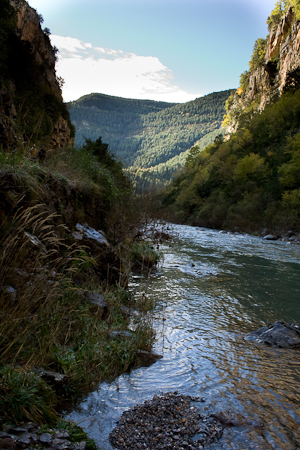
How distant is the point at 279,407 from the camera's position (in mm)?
3160

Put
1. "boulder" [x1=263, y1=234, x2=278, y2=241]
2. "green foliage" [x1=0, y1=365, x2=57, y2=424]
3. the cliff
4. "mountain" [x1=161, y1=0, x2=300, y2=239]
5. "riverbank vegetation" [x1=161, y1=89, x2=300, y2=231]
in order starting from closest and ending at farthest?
"green foliage" [x1=0, y1=365, x2=57, y2=424]
the cliff
"boulder" [x1=263, y1=234, x2=278, y2=241]
"riverbank vegetation" [x1=161, y1=89, x2=300, y2=231]
"mountain" [x1=161, y1=0, x2=300, y2=239]

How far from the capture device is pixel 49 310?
10.9ft

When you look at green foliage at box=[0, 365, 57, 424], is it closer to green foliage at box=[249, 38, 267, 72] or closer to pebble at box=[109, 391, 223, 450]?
pebble at box=[109, 391, 223, 450]

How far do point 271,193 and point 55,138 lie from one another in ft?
77.8

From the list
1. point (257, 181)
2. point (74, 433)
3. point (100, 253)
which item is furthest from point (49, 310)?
point (257, 181)

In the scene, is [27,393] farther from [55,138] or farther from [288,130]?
[288,130]

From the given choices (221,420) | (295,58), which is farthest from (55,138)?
(295,58)

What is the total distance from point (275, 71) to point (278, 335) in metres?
67.2

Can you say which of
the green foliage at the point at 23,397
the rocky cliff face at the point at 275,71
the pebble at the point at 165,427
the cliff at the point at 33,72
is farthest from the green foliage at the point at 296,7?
the green foliage at the point at 23,397

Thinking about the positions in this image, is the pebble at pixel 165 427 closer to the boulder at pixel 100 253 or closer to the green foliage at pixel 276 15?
the boulder at pixel 100 253

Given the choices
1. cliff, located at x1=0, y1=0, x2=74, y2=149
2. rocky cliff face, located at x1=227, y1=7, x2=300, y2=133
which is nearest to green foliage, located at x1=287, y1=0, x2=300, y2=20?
rocky cliff face, located at x1=227, y1=7, x2=300, y2=133

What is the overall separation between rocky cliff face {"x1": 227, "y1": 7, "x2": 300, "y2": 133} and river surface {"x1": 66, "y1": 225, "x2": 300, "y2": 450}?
48.1 meters

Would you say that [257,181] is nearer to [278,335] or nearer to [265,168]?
[265,168]

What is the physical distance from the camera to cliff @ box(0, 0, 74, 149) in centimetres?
1433
